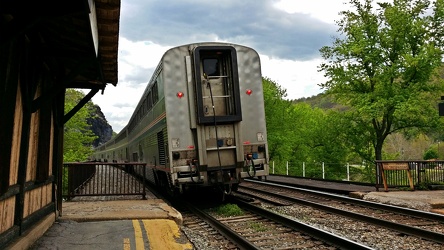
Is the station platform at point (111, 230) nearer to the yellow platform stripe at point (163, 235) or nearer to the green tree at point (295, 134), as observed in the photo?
the yellow platform stripe at point (163, 235)

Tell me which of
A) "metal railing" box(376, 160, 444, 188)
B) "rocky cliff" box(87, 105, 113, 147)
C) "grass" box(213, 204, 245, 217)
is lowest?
"grass" box(213, 204, 245, 217)

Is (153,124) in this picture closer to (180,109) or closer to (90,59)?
(180,109)

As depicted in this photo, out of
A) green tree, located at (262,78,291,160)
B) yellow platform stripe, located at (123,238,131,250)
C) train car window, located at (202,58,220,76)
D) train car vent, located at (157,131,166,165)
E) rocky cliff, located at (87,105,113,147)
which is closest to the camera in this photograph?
yellow platform stripe, located at (123,238,131,250)

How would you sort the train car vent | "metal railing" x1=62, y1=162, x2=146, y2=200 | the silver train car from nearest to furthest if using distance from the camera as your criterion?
the silver train car → the train car vent → "metal railing" x1=62, y1=162, x2=146, y2=200

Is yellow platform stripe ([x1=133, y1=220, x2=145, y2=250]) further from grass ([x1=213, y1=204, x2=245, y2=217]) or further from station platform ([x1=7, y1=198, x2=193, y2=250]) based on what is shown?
grass ([x1=213, y1=204, x2=245, y2=217])

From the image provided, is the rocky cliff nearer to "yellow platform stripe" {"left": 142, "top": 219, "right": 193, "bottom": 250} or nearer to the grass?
the grass

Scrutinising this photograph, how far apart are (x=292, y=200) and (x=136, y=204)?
4432 millimetres

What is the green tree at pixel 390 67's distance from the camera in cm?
2361

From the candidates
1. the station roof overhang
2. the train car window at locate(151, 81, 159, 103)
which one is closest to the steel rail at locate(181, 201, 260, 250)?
the train car window at locate(151, 81, 159, 103)

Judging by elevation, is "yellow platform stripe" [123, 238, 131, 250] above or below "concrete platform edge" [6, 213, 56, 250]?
below

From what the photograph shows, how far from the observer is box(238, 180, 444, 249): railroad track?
682 centimetres

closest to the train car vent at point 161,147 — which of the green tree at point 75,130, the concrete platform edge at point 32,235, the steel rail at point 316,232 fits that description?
the steel rail at point 316,232

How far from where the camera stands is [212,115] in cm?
998

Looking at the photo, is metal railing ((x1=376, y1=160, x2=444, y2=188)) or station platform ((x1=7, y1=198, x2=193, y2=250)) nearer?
station platform ((x1=7, y1=198, x2=193, y2=250))
